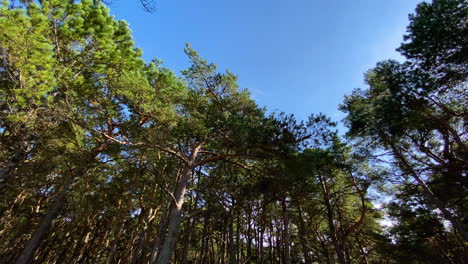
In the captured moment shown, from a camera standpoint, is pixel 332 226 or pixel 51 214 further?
pixel 332 226

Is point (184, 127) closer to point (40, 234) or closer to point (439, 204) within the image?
point (40, 234)

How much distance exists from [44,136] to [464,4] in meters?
14.8

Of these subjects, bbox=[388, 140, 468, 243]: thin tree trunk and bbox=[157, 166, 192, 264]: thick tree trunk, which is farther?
bbox=[388, 140, 468, 243]: thin tree trunk

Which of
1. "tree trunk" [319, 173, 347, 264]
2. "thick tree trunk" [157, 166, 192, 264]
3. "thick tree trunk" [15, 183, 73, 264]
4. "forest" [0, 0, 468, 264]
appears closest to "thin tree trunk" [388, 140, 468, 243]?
"forest" [0, 0, 468, 264]

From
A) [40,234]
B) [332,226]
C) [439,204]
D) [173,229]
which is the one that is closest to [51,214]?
[40,234]

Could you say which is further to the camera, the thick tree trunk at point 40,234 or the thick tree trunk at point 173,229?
the thick tree trunk at point 40,234

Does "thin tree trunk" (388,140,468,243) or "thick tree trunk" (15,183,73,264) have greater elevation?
"thin tree trunk" (388,140,468,243)

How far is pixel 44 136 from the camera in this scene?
762 centimetres

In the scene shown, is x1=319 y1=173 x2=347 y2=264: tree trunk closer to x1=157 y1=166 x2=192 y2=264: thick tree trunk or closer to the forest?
the forest

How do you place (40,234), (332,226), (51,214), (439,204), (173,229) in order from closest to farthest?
(173,229) → (40,234) → (51,214) → (439,204) → (332,226)

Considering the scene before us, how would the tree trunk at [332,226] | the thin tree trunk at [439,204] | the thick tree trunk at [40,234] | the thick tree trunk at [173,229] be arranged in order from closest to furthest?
the thick tree trunk at [173,229], the thick tree trunk at [40,234], the thin tree trunk at [439,204], the tree trunk at [332,226]

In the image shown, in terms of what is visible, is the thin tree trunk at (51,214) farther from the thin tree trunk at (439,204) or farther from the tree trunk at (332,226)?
the thin tree trunk at (439,204)

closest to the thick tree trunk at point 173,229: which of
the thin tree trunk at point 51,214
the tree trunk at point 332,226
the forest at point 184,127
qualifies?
the forest at point 184,127

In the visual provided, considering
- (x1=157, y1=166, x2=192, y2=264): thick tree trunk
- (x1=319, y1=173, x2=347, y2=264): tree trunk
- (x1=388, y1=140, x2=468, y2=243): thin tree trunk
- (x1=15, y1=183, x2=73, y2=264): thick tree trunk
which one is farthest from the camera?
(x1=319, y1=173, x2=347, y2=264): tree trunk
